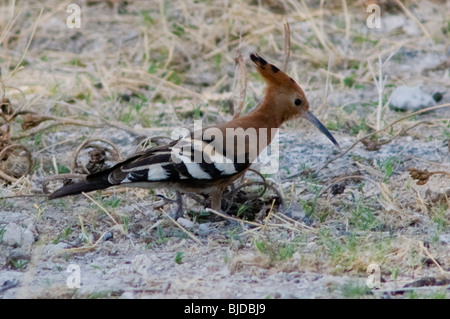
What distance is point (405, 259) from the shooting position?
332cm

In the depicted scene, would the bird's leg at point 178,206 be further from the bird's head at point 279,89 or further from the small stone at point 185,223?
the bird's head at point 279,89

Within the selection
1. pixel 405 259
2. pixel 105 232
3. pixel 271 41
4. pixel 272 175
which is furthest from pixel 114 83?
pixel 405 259

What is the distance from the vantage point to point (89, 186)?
373 cm

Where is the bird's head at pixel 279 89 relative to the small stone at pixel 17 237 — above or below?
above

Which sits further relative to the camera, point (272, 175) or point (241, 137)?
point (272, 175)

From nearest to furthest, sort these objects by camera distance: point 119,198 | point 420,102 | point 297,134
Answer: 1. point 119,198
2. point 297,134
3. point 420,102

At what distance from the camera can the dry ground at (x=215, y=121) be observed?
10.7ft

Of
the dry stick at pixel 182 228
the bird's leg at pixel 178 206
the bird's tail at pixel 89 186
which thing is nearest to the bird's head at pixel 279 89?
the bird's leg at pixel 178 206

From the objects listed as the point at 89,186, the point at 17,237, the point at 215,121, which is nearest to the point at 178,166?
the point at 89,186

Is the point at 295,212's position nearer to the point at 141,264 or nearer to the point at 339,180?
the point at 339,180

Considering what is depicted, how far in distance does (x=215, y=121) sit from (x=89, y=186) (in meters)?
1.67

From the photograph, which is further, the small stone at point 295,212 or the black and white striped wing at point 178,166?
the small stone at point 295,212

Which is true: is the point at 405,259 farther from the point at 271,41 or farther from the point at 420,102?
the point at 271,41
